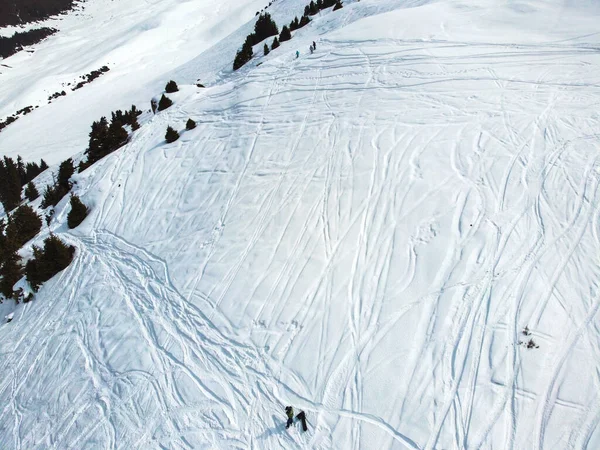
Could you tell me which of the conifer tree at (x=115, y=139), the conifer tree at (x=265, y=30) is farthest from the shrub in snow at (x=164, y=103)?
the conifer tree at (x=265, y=30)

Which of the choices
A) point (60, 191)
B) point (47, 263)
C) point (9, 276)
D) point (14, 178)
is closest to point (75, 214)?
point (47, 263)

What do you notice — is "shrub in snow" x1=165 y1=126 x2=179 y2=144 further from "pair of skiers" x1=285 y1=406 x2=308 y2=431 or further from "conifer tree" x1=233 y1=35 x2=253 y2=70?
"pair of skiers" x1=285 y1=406 x2=308 y2=431

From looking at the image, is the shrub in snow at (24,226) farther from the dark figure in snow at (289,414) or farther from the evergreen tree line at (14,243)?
the dark figure in snow at (289,414)

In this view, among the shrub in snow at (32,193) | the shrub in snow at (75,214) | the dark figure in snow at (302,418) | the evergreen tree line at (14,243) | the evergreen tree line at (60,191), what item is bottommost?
the shrub in snow at (32,193)

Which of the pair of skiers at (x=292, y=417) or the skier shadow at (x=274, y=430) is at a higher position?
the pair of skiers at (x=292, y=417)

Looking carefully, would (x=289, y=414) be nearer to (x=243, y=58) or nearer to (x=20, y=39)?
(x=243, y=58)

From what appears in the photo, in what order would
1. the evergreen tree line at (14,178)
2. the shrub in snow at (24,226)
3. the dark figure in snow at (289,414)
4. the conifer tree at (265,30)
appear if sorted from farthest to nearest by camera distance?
the conifer tree at (265,30) < the evergreen tree line at (14,178) < the shrub in snow at (24,226) < the dark figure in snow at (289,414)
